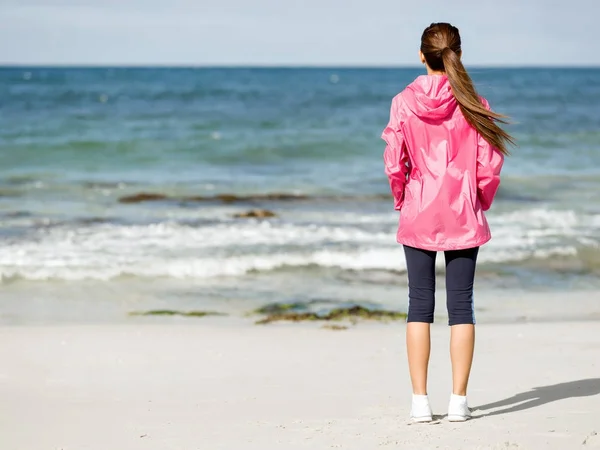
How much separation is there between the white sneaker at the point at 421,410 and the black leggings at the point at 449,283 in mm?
342

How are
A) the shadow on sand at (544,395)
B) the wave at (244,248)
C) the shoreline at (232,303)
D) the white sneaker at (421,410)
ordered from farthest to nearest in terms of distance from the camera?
the wave at (244,248) < the shoreline at (232,303) < the shadow on sand at (544,395) < the white sneaker at (421,410)

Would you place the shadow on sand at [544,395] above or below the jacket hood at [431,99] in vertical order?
below

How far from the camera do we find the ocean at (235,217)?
8.23 m

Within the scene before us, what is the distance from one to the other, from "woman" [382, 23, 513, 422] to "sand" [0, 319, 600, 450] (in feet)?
1.89

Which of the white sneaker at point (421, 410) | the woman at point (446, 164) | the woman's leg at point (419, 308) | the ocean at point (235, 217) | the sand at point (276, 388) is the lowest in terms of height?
the ocean at point (235, 217)

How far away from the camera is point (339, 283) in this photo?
8.49m

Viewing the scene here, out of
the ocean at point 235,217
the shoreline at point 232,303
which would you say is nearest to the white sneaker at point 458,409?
the ocean at point 235,217

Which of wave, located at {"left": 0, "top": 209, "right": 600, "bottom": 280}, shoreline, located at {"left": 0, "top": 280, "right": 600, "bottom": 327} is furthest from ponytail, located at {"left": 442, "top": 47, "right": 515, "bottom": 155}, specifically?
wave, located at {"left": 0, "top": 209, "right": 600, "bottom": 280}

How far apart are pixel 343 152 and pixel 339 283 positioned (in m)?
14.3

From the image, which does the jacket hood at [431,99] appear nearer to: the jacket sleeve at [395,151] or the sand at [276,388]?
the jacket sleeve at [395,151]

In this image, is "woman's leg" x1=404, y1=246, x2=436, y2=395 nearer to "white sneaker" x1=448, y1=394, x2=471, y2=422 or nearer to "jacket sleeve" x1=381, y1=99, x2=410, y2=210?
"white sneaker" x1=448, y1=394, x2=471, y2=422

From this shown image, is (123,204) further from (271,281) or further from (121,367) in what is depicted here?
(121,367)

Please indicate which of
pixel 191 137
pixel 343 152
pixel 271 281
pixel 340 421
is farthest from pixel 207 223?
pixel 191 137

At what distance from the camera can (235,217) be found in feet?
42.3
